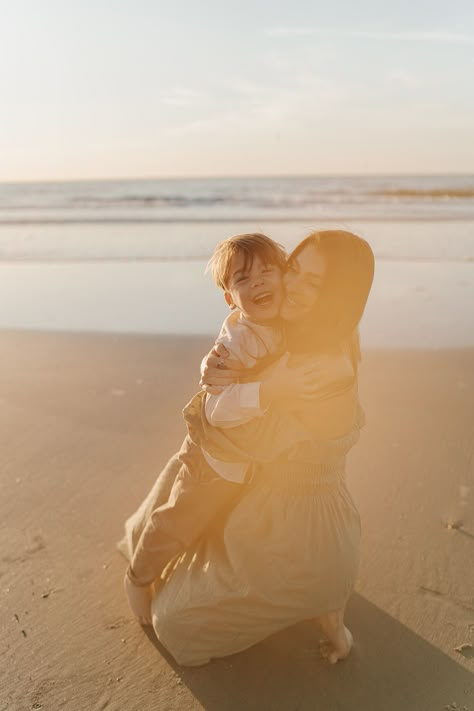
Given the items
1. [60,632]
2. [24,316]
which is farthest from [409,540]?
[24,316]

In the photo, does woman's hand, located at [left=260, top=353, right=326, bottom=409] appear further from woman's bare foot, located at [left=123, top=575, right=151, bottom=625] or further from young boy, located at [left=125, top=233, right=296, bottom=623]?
woman's bare foot, located at [left=123, top=575, right=151, bottom=625]

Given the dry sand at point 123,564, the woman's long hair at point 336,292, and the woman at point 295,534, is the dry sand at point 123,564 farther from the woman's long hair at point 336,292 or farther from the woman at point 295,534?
the woman's long hair at point 336,292

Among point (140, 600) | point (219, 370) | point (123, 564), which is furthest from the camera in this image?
point (123, 564)

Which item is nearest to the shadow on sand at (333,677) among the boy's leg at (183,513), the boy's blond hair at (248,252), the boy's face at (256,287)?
the boy's leg at (183,513)

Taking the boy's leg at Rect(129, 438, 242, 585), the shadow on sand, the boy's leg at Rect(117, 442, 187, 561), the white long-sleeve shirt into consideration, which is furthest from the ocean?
the shadow on sand

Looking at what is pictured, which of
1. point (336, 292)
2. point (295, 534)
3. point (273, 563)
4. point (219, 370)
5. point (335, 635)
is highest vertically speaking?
point (336, 292)

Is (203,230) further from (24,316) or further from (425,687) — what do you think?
(425,687)

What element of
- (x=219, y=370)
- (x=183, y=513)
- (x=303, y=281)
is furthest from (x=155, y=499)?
(x=303, y=281)

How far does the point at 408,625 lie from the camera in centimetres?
306

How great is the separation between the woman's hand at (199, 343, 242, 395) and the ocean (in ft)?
2.27

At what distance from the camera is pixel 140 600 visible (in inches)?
120

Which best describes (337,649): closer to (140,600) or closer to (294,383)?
(140,600)

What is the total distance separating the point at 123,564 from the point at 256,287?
1.70 metres

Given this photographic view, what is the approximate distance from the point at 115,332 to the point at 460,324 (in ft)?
11.6
